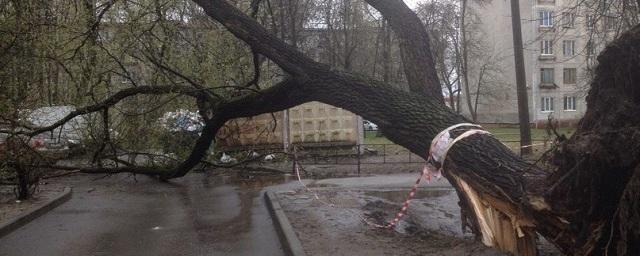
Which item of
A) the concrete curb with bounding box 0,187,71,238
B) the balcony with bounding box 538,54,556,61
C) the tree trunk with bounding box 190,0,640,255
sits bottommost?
the concrete curb with bounding box 0,187,71,238

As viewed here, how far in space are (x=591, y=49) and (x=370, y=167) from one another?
6.64 m

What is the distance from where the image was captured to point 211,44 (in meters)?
13.6

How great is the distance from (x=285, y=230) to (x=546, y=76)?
53.8 m

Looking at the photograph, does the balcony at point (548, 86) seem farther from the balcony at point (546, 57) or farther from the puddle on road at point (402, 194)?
the puddle on road at point (402, 194)

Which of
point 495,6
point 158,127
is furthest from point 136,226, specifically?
point 495,6

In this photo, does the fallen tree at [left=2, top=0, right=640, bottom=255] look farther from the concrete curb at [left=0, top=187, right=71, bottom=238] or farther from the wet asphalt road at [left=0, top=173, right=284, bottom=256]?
the concrete curb at [left=0, top=187, right=71, bottom=238]

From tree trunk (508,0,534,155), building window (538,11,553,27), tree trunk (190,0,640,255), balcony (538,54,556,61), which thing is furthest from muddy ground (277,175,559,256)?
balcony (538,54,556,61)

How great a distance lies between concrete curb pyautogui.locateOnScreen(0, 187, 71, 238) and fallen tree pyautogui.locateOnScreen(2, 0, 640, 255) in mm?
3096

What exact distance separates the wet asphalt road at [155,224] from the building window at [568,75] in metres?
49.5

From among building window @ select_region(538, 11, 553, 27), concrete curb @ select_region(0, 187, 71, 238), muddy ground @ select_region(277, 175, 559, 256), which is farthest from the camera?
building window @ select_region(538, 11, 553, 27)

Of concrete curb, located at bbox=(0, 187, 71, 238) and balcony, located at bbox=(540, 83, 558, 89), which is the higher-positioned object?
balcony, located at bbox=(540, 83, 558, 89)

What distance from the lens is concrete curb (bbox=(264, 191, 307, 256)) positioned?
6.81m

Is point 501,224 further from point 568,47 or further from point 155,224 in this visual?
point 568,47

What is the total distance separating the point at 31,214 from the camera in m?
9.83
